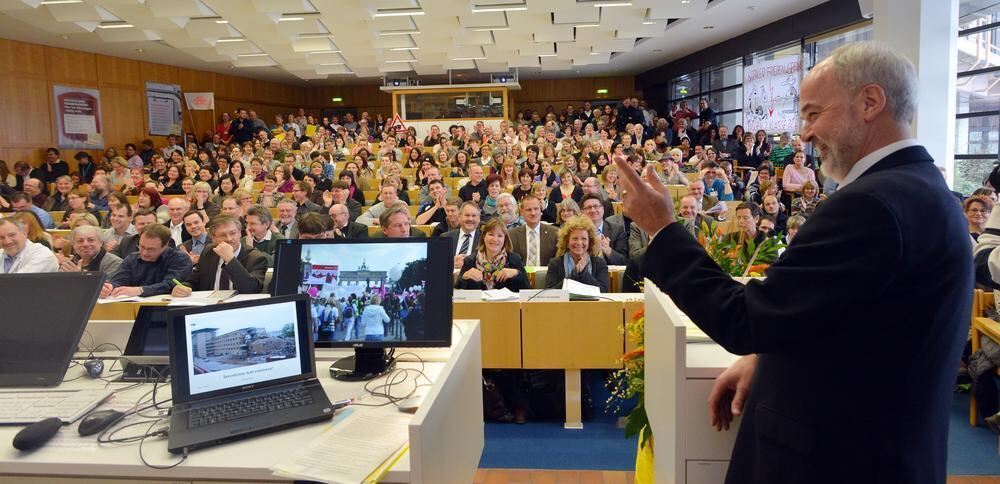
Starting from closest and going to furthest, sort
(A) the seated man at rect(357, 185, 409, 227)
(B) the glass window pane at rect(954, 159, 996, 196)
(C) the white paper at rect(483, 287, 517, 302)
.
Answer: (C) the white paper at rect(483, 287, 517, 302), (A) the seated man at rect(357, 185, 409, 227), (B) the glass window pane at rect(954, 159, 996, 196)

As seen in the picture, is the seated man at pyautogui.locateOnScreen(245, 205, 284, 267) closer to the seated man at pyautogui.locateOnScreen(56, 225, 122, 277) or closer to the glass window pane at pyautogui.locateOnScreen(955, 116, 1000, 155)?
the seated man at pyautogui.locateOnScreen(56, 225, 122, 277)

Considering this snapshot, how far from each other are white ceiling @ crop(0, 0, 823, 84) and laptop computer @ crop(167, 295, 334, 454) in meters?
8.03

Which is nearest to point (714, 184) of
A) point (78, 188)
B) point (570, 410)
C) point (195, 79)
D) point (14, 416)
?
point (570, 410)

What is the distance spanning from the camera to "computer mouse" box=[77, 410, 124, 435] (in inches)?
61.4

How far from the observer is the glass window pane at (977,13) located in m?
7.01

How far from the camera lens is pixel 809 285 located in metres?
1.00

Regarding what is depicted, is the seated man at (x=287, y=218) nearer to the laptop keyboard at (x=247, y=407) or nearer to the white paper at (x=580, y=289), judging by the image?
the white paper at (x=580, y=289)

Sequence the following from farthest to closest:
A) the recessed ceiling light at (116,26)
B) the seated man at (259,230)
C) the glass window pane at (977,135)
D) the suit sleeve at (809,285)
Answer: the recessed ceiling light at (116,26) → the glass window pane at (977,135) → the seated man at (259,230) → the suit sleeve at (809,285)

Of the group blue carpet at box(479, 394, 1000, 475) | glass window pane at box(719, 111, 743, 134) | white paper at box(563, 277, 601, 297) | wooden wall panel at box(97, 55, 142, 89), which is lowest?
blue carpet at box(479, 394, 1000, 475)

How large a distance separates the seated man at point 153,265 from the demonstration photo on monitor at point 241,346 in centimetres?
244

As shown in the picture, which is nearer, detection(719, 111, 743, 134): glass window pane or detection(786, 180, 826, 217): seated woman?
detection(786, 180, 826, 217): seated woman

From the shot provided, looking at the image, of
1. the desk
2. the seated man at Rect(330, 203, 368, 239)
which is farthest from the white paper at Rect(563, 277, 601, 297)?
the seated man at Rect(330, 203, 368, 239)

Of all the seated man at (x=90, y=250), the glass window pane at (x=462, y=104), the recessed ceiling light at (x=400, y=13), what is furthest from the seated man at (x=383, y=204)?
the glass window pane at (x=462, y=104)

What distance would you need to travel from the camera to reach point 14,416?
164 cm
